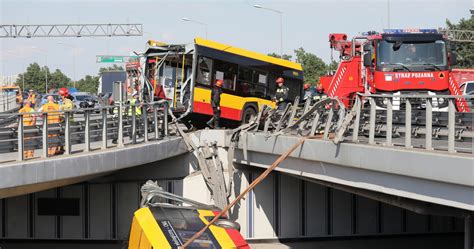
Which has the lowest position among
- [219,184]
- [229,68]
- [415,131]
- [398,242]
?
[398,242]

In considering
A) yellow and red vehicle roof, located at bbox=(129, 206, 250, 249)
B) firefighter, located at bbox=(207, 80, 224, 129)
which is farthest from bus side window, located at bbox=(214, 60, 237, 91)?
yellow and red vehicle roof, located at bbox=(129, 206, 250, 249)

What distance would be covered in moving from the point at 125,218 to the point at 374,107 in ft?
30.0

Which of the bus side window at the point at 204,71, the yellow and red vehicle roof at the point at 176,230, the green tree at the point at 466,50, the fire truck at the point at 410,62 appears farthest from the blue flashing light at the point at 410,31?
the green tree at the point at 466,50

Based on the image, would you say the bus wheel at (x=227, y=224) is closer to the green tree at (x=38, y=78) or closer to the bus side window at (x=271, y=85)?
the bus side window at (x=271, y=85)

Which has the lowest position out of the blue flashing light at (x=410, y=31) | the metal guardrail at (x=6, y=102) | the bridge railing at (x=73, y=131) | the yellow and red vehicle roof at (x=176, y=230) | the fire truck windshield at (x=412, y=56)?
the yellow and red vehicle roof at (x=176, y=230)

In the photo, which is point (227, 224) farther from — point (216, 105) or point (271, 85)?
point (271, 85)

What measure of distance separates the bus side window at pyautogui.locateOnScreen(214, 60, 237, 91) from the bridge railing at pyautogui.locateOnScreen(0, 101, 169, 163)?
10.1ft

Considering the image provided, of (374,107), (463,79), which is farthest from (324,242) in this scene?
(463,79)

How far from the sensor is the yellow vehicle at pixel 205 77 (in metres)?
23.2

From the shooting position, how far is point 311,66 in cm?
6238

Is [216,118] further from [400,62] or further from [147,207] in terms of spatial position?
[147,207]

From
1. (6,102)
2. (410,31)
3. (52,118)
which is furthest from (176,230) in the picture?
(6,102)

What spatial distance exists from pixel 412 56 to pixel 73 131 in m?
9.40

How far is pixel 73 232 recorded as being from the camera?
808 inches
